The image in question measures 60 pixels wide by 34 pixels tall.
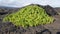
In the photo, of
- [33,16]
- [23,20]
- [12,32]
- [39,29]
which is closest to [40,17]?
[33,16]

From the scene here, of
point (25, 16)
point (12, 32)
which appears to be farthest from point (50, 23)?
point (12, 32)

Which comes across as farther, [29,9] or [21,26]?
[29,9]

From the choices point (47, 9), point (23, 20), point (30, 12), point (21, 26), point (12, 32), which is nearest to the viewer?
A: point (12, 32)

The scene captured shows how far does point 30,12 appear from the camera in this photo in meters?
8.40

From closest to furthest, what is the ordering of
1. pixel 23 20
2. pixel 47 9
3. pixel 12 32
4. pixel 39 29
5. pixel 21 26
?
pixel 12 32 → pixel 39 29 → pixel 21 26 → pixel 23 20 → pixel 47 9

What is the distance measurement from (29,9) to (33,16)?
372 mm

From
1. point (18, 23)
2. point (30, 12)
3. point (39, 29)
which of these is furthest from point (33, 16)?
point (39, 29)

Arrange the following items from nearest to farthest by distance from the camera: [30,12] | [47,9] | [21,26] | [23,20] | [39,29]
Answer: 1. [39,29]
2. [21,26]
3. [23,20]
4. [30,12]
5. [47,9]

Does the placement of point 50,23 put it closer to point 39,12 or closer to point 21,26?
point 39,12

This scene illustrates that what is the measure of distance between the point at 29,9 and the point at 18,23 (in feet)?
3.57

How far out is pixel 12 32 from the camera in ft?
20.6

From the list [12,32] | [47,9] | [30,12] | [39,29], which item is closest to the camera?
[12,32]

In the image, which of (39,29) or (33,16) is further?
(33,16)

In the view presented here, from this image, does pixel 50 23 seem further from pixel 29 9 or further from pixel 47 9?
pixel 47 9
